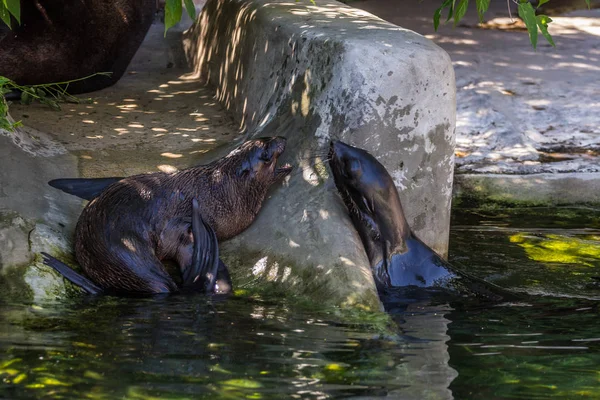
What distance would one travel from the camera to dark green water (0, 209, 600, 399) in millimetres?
3758

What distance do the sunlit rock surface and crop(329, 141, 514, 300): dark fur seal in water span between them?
130mm

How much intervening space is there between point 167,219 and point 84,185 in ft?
2.07

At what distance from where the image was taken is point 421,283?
18.7ft

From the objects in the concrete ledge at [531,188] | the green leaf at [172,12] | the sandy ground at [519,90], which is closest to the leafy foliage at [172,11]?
the green leaf at [172,12]

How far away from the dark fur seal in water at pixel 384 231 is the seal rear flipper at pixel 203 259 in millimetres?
854

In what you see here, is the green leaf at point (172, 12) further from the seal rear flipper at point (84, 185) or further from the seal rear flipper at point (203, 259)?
the seal rear flipper at point (84, 185)

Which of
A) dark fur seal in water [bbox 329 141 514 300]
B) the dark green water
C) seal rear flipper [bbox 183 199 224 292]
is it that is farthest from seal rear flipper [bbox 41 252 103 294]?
dark fur seal in water [bbox 329 141 514 300]

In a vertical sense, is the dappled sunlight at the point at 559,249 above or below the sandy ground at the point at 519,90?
below

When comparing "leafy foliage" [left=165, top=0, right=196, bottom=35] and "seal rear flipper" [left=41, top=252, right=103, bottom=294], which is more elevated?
"leafy foliage" [left=165, top=0, right=196, bottom=35]

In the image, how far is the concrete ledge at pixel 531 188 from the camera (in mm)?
7777

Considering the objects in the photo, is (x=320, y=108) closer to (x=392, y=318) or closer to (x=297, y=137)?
(x=297, y=137)

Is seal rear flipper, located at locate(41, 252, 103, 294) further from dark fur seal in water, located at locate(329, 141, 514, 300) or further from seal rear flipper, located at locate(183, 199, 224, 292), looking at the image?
dark fur seal in water, located at locate(329, 141, 514, 300)

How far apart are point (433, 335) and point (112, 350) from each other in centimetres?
158

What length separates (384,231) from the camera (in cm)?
576
